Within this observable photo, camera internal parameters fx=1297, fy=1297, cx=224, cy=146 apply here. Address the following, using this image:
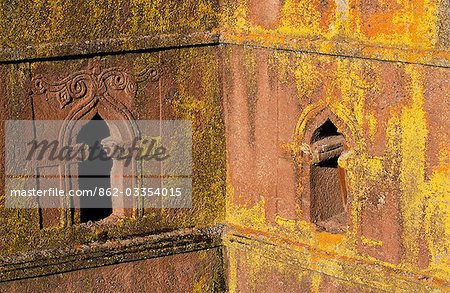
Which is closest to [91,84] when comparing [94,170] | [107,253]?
[94,170]

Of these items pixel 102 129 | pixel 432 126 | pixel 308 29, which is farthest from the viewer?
pixel 102 129

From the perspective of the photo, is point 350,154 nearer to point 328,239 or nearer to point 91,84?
point 328,239

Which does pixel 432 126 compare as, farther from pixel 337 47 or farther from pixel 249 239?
pixel 249 239

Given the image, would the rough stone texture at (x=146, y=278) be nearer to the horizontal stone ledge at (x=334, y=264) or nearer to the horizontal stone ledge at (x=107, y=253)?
the horizontal stone ledge at (x=107, y=253)

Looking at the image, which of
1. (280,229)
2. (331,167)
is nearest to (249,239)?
(280,229)

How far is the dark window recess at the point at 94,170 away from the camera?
11.2 metres

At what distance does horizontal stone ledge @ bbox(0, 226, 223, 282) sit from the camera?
10938 mm

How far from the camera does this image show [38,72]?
10719mm

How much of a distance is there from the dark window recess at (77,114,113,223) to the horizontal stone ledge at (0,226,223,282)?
1.10 ft

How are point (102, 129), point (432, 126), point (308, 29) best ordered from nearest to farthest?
1. point (432, 126)
2. point (308, 29)
3. point (102, 129)

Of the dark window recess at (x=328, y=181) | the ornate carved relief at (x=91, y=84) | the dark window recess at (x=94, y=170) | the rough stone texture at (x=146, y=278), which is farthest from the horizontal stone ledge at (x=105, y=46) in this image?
the rough stone texture at (x=146, y=278)

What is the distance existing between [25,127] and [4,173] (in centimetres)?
42

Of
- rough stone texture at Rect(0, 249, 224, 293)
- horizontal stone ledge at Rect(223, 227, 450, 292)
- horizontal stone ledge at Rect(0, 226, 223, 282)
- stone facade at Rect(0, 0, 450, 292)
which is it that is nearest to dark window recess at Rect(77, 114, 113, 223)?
stone facade at Rect(0, 0, 450, 292)

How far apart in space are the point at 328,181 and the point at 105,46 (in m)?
2.21
